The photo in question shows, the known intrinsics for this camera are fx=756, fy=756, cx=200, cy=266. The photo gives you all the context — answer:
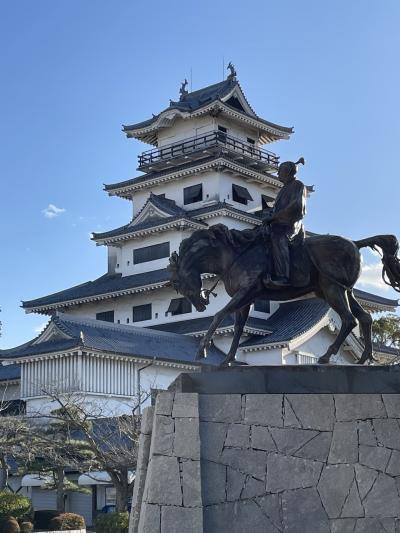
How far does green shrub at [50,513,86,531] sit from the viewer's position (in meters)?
21.7

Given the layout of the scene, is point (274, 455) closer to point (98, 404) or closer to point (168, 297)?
point (98, 404)

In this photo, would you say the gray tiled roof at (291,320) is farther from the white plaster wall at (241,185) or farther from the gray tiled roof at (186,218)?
the white plaster wall at (241,185)

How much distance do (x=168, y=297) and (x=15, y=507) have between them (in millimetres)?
18181

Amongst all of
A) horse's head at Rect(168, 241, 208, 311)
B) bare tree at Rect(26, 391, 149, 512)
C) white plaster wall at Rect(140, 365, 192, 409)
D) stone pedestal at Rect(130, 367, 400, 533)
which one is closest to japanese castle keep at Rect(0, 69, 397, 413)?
white plaster wall at Rect(140, 365, 192, 409)

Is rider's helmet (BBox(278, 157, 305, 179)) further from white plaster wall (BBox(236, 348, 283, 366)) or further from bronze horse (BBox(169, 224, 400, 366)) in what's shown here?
white plaster wall (BBox(236, 348, 283, 366))

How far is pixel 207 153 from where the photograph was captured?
4088 cm

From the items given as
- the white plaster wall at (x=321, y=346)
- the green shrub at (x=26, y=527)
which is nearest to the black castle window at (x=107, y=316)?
the white plaster wall at (x=321, y=346)

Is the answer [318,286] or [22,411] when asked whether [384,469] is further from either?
[22,411]

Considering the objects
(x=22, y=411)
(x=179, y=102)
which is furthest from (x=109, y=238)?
(x=22, y=411)

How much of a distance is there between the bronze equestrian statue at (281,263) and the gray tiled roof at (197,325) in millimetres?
25412

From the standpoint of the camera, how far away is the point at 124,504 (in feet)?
66.2

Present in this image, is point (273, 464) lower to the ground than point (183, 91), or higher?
lower

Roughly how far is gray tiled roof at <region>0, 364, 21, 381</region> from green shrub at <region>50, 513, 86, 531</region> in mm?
14612

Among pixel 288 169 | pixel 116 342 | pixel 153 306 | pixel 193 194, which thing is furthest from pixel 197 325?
pixel 288 169
